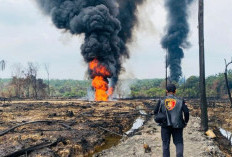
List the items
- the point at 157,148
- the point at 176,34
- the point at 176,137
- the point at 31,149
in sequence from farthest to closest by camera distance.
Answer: the point at 176,34 < the point at 157,148 < the point at 31,149 < the point at 176,137

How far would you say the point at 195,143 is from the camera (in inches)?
A: 367

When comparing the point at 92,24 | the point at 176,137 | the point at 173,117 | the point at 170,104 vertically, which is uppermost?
the point at 92,24

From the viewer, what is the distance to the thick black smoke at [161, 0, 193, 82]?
7319 centimetres

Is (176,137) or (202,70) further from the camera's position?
(202,70)

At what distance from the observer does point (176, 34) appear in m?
72.6

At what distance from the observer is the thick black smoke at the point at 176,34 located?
73.2 meters

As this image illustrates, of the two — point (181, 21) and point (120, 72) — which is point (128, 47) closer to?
point (120, 72)

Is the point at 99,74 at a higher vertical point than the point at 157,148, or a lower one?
higher

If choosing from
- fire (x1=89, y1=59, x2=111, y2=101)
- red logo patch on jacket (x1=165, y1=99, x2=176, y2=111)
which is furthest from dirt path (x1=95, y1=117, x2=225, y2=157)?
fire (x1=89, y1=59, x2=111, y2=101)

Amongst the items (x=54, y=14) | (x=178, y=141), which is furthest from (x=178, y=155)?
(x=54, y=14)

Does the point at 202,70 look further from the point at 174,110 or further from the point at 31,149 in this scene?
the point at 31,149

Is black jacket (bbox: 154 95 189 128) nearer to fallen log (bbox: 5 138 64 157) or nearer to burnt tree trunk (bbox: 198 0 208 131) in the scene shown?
fallen log (bbox: 5 138 64 157)

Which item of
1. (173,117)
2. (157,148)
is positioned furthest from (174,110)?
(157,148)

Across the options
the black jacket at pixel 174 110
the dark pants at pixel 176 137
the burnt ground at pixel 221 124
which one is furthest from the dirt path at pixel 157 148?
the black jacket at pixel 174 110
